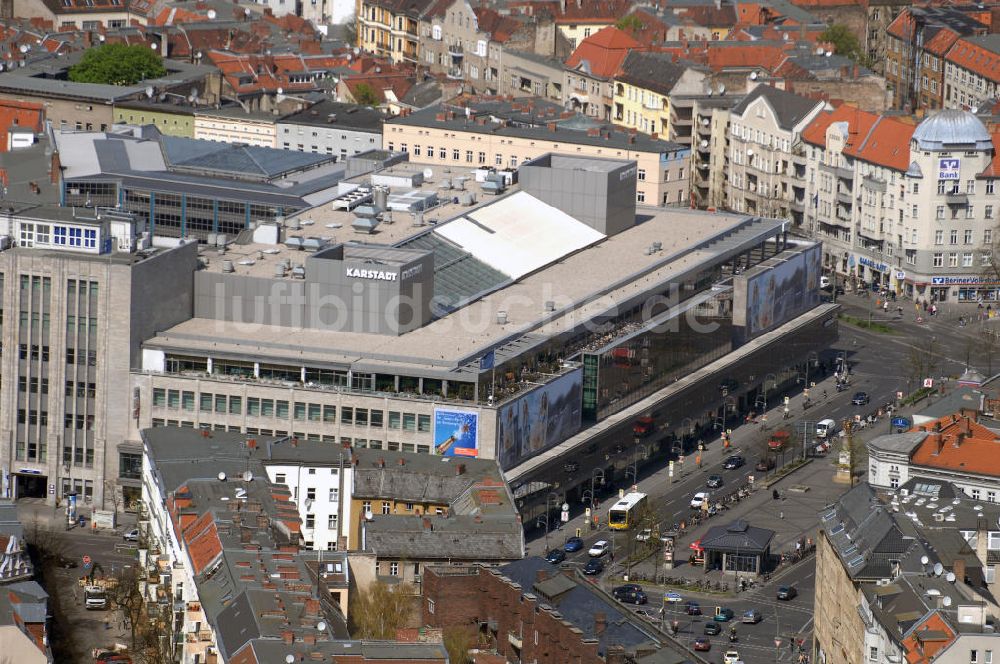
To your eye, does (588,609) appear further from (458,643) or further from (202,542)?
(202,542)

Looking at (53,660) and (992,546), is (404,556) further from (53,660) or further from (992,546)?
(992,546)

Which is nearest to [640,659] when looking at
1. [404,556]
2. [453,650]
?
[453,650]

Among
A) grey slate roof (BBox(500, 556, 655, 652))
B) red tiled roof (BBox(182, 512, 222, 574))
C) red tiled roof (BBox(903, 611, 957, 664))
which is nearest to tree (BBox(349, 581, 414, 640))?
grey slate roof (BBox(500, 556, 655, 652))

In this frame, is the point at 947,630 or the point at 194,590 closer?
the point at 947,630

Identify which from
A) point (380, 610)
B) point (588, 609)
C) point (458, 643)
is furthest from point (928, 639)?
point (380, 610)

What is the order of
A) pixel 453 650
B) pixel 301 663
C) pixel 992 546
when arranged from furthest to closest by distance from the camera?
1. pixel 992 546
2. pixel 453 650
3. pixel 301 663

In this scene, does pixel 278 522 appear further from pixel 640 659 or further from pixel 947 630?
pixel 947 630

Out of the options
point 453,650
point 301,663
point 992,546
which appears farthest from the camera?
point 992,546
